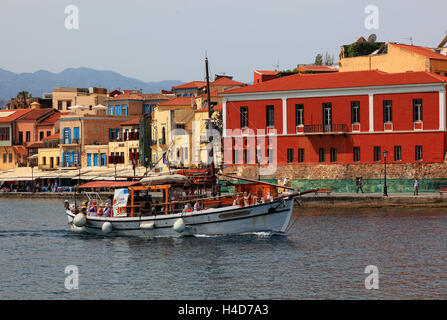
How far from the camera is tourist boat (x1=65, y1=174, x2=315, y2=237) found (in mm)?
43375

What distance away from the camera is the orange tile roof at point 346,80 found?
2667 inches

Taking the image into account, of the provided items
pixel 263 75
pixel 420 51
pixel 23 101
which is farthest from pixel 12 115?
pixel 420 51

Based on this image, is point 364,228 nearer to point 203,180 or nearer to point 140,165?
point 203,180

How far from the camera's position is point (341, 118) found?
2736 inches

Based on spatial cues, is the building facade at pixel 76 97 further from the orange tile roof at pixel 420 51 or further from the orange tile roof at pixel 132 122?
the orange tile roof at pixel 420 51

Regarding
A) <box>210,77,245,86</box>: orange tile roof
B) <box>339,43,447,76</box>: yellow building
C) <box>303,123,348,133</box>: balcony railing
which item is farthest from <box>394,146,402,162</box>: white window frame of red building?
<box>210,77,245,86</box>: orange tile roof

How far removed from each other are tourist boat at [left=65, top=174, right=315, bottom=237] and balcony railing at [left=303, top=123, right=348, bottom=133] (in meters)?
22.9

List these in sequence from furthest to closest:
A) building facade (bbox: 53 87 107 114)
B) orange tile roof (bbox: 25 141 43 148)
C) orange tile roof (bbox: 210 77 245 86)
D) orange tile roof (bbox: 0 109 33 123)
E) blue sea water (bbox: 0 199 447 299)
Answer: building facade (bbox: 53 87 107 114), orange tile roof (bbox: 0 109 33 123), orange tile roof (bbox: 25 141 43 148), orange tile roof (bbox: 210 77 245 86), blue sea water (bbox: 0 199 447 299)

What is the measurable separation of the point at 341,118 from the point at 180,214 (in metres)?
29.3

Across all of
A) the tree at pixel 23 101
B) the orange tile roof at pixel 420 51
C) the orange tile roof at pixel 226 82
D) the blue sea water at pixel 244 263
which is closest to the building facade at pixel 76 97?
the tree at pixel 23 101

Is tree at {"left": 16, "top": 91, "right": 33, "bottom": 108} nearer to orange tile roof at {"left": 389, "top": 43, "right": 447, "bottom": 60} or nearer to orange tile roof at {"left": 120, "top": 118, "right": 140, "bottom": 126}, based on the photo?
orange tile roof at {"left": 120, "top": 118, "right": 140, "bottom": 126}

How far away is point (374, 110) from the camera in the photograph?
68.6m

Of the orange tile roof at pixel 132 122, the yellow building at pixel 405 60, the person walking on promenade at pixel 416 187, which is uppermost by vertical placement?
the yellow building at pixel 405 60

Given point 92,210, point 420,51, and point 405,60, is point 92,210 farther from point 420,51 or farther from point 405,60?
point 420,51
